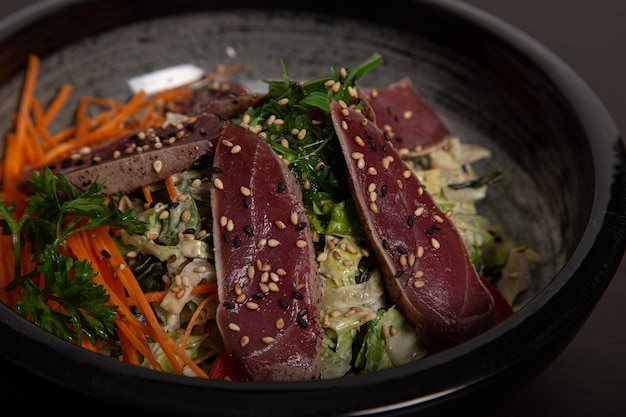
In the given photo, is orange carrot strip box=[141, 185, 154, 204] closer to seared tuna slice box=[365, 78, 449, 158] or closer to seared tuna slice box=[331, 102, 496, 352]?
seared tuna slice box=[331, 102, 496, 352]

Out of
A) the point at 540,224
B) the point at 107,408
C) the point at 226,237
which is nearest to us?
the point at 107,408

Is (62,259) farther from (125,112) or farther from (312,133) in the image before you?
(125,112)

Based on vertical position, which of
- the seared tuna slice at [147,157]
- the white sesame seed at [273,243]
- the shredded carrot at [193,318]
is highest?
the seared tuna slice at [147,157]

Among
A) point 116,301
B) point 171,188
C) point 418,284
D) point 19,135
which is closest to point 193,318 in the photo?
point 116,301

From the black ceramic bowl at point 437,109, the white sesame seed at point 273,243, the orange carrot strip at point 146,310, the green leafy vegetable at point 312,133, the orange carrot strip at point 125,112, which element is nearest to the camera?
the black ceramic bowl at point 437,109

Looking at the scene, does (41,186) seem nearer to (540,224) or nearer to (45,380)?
(45,380)

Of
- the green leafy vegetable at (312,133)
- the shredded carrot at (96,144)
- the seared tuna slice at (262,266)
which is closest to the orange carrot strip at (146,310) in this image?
the shredded carrot at (96,144)

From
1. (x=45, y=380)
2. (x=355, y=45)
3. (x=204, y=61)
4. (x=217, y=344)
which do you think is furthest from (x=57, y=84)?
(x=45, y=380)

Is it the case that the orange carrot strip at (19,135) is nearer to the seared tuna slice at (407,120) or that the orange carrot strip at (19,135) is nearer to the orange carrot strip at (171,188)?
the orange carrot strip at (171,188)
